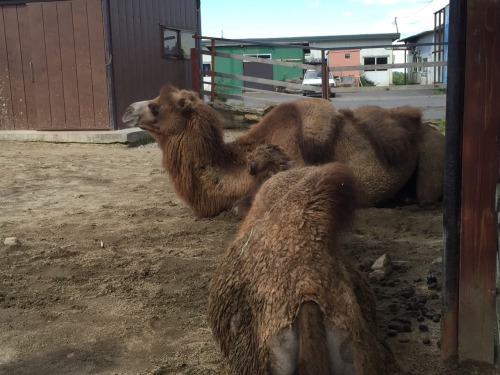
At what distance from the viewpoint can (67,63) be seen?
13805mm

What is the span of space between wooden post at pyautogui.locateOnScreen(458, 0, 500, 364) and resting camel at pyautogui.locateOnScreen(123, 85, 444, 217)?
355 centimetres

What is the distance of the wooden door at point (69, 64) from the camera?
534 inches

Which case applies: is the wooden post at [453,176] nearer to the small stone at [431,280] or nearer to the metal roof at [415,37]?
the small stone at [431,280]

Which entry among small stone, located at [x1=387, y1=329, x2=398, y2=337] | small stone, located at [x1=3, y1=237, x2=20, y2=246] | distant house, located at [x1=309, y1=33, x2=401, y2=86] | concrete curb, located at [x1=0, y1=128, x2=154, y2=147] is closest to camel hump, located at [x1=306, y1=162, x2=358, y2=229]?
small stone, located at [x1=387, y1=329, x2=398, y2=337]

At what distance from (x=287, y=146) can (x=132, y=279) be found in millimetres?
2670

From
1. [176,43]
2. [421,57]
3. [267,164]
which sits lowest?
[267,164]

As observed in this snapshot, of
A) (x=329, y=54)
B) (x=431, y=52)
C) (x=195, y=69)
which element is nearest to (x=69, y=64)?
(x=195, y=69)

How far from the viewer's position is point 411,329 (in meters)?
4.06

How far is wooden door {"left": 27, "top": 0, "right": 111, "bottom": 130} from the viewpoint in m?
13.6

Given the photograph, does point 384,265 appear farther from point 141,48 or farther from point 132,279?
point 141,48

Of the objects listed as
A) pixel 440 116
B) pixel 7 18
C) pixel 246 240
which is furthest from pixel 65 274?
pixel 440 116

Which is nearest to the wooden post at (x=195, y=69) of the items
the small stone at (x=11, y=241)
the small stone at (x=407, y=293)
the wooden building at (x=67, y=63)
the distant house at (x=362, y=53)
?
the wooden building at (x=67, y=63)

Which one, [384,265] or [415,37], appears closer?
[384,265]

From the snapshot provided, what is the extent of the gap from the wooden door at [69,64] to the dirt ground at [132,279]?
509cm
